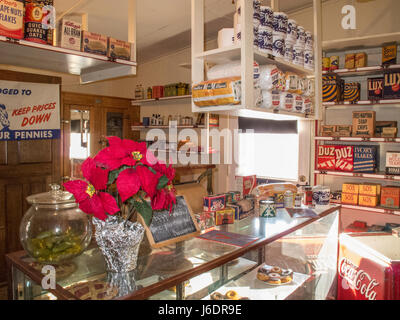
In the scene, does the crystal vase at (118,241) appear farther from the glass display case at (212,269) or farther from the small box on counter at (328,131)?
the small box on counter at (328,131)

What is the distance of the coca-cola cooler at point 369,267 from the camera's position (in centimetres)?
180

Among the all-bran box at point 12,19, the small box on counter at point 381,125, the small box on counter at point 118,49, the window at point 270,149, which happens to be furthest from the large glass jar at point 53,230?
the window at point 270,149

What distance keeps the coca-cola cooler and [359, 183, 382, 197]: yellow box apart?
1889mm

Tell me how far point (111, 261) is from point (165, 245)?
0.31 meters

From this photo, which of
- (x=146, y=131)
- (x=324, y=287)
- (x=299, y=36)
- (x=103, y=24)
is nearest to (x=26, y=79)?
(x=103, y=24)

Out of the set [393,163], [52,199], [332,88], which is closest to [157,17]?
[332,88]

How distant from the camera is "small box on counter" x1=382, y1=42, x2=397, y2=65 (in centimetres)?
395

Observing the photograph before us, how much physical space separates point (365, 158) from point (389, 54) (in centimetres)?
126

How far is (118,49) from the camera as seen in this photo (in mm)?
2348

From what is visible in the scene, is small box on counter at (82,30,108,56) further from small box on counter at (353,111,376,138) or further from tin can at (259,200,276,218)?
small box on counter at (353,111,376,138)

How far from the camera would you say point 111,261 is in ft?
3.90

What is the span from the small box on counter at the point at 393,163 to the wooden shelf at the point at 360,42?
136 cm

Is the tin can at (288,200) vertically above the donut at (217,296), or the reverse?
the tin can at (288,200)

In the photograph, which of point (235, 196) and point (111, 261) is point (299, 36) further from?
point (111, 261)
